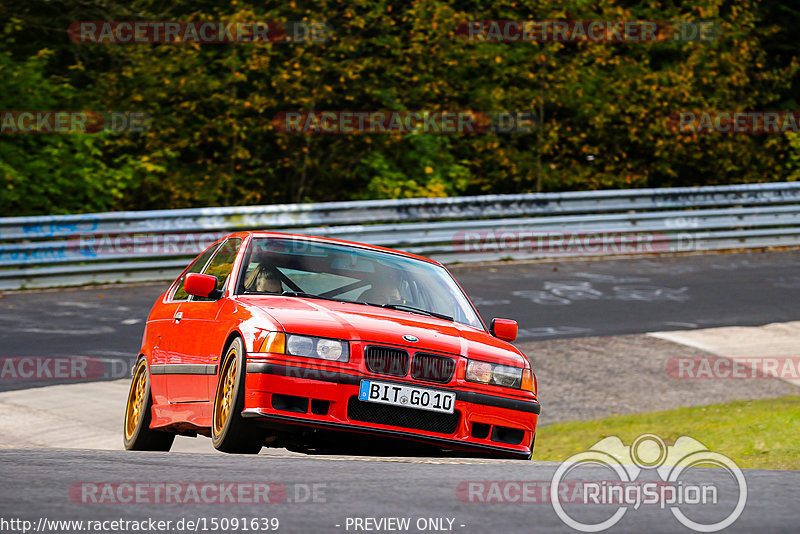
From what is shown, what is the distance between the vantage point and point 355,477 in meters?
5.27

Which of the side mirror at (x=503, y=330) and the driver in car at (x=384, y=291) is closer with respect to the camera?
the driver in car at (x=384, y=291)

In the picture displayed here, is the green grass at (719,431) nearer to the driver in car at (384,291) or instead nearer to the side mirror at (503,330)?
the side mirror at (503,330)

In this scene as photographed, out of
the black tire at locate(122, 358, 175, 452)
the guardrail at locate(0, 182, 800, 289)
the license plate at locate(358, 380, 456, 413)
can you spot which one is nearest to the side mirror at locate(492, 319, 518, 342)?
the license plate at locate(358, 380, 456, 413)

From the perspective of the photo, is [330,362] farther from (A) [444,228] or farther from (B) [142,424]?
(A) [444,228]

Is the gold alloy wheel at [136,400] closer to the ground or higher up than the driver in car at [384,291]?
closer to the ground

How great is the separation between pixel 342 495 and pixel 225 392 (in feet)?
6.30

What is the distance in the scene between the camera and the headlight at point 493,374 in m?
6.53

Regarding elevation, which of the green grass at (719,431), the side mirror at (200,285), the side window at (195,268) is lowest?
the green grass at (719,431)

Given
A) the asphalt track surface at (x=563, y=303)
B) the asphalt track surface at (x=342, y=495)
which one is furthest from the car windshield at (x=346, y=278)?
the asphalt track surface at (x=563, y=303)

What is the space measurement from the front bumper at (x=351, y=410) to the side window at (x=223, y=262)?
138 centimetres

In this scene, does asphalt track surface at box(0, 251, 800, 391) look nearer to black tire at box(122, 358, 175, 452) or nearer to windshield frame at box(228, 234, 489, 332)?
black tire at box(122, 358, 175, 452)

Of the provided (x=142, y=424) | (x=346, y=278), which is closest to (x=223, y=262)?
(x=346, y=278)

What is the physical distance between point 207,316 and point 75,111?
1305cm

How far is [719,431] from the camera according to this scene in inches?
370
